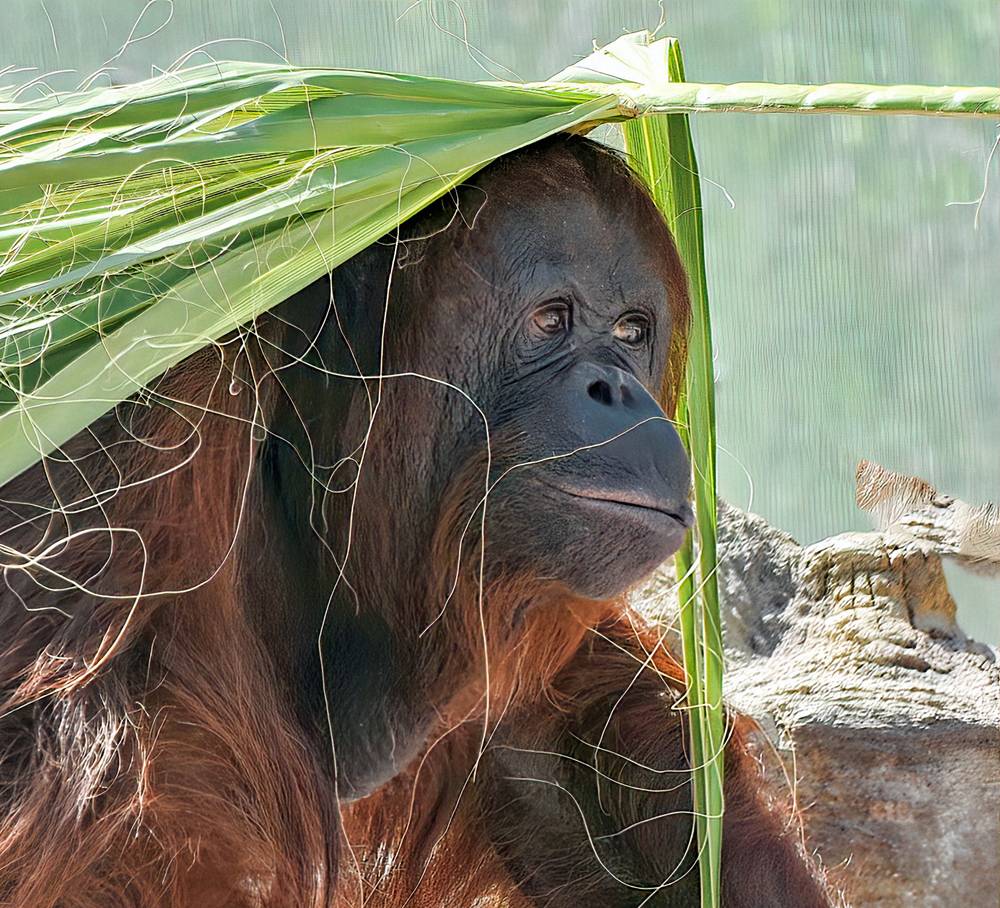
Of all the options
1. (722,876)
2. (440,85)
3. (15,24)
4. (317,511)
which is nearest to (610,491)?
(317,511)

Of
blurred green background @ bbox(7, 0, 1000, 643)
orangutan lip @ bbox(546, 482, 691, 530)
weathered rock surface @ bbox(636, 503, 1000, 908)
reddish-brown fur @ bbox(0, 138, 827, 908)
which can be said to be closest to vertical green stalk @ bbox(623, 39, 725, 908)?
reddish-brown fur @ bbox(0, 138, 827, 908)

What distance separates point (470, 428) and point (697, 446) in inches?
16.2

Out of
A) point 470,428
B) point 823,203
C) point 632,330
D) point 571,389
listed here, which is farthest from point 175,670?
point 823,203

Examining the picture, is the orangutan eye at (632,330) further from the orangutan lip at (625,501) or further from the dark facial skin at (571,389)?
the orangutan lip at (625,501)

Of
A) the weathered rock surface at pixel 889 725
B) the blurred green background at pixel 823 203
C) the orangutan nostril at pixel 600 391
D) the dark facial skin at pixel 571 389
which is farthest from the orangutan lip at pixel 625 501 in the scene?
the weathered rock surface at pixel 889 725

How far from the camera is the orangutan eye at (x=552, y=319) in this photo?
2010 millimetres

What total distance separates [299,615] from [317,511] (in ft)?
0.49

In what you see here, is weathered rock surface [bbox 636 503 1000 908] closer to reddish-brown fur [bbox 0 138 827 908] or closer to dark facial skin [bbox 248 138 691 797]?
reddish-brown fur [bbox 0 138 827 908]

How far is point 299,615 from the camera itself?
2000 millimetres

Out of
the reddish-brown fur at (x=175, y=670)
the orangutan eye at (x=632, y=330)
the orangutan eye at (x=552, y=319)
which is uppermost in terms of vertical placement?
the orangutan eye at (x=552, y=319)

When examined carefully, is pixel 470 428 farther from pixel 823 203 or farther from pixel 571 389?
pixel 823 203

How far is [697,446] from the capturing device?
2.21 metres

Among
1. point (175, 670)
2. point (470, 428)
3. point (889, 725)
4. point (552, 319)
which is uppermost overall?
point (552, 319)

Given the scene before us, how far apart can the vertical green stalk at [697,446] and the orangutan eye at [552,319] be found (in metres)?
0.28
